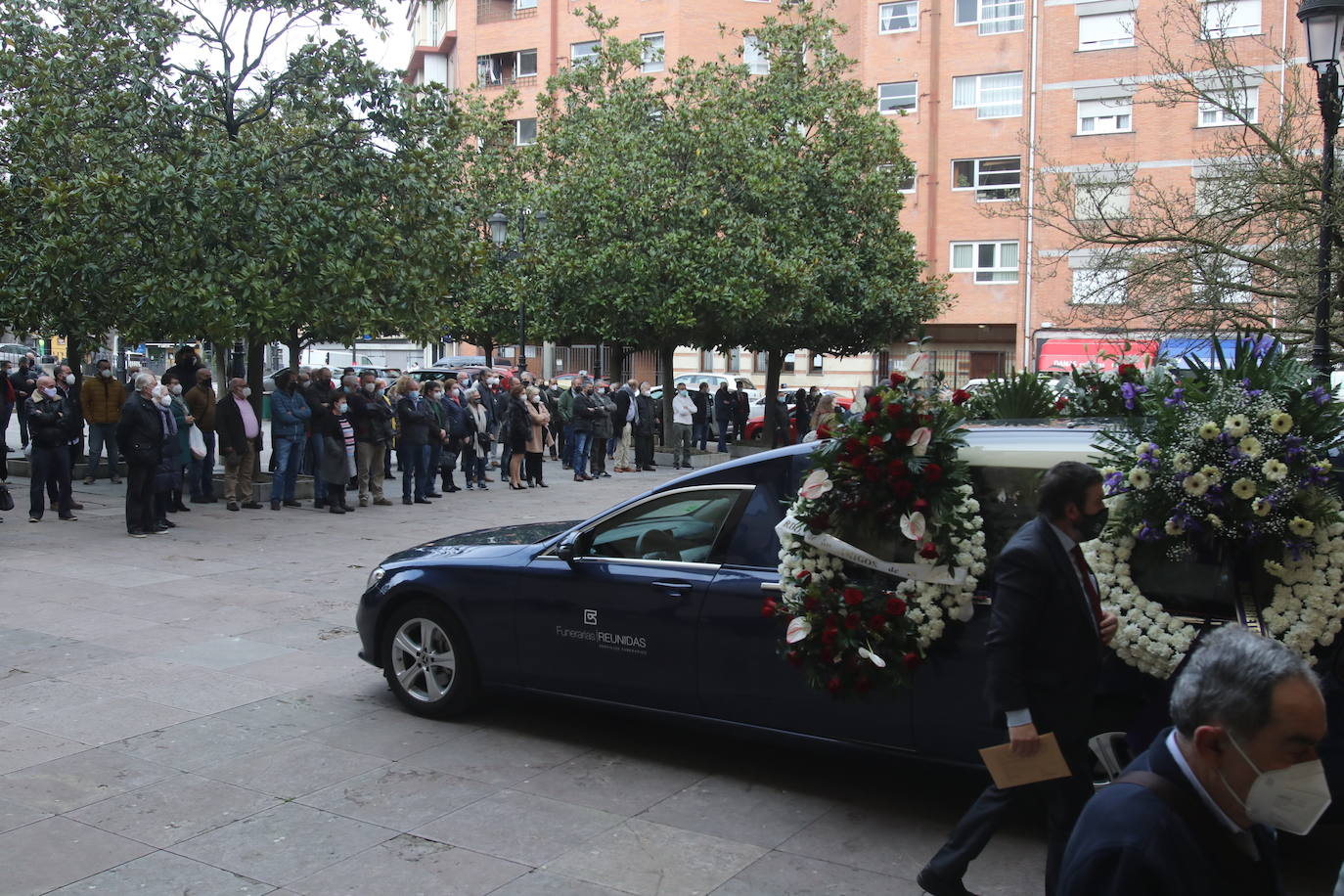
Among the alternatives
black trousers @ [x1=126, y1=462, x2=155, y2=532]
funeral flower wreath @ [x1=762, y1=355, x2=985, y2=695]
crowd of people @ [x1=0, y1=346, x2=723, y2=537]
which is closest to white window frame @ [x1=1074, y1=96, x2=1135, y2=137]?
crowd of people @ [x1=0, y1=346, x2=723, y2=537]

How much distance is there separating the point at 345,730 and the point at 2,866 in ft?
6.49

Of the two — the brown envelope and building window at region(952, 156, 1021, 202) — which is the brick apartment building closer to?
building window at region(952, 156, 1021, 202)

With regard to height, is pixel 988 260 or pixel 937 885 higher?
pixel 988 260

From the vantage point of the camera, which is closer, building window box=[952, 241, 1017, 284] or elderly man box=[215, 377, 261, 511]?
elderly man box=[215, 377, 261, 511]

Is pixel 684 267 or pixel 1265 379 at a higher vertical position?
pixel 684 267

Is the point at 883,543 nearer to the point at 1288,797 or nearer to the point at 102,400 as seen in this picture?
the point at 1288,797

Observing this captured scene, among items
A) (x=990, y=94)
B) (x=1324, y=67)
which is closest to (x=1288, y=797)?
(x=1324, y=67)

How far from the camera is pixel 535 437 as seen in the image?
794 inches

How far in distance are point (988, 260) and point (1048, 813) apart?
127 ft

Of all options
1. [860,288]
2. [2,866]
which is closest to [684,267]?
[860,288]

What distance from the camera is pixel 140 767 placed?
585 cm

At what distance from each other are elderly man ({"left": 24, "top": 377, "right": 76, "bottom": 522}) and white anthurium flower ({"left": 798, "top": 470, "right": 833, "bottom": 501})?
36.7 ft

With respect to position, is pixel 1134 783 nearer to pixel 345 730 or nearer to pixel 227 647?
pixel 345 730

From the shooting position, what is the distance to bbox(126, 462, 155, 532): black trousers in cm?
1345
